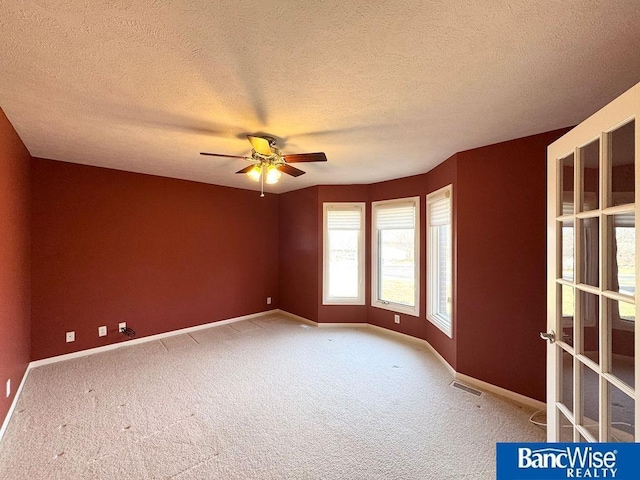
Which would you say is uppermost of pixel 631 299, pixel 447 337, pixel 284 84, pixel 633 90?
pixel 284 84

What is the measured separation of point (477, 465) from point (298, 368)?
1856 millimetres

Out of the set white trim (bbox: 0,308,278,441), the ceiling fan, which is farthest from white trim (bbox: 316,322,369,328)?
the ceiling fan

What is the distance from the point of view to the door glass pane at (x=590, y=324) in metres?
1.29

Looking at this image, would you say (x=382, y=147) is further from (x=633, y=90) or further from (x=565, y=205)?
(x=633, y=90)

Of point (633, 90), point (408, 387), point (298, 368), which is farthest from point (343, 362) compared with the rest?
point (633, 90)

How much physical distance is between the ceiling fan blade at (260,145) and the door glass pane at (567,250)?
210cm

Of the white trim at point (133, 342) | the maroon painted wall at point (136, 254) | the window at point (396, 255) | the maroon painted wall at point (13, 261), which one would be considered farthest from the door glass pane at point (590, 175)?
the white trim at point (133, 342)

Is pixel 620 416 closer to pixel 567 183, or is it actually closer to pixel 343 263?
pixel 567 183

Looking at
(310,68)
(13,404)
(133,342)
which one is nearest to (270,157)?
(310,68)

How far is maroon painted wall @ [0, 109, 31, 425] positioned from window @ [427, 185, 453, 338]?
413 centimetres

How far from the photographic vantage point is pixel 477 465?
1.76 m

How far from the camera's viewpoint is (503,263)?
2590 millimetres

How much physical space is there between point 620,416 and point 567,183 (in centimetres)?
119

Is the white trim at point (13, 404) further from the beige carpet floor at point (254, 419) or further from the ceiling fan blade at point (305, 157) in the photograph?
the ceiling fan blade at point (305, 157)
